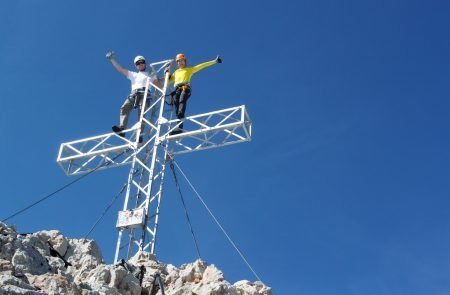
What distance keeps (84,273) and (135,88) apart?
29.5 ft

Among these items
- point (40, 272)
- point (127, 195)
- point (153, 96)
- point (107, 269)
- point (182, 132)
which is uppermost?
point (153, 96)

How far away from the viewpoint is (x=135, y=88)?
1930cm

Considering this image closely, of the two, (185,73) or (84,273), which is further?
(185,73)

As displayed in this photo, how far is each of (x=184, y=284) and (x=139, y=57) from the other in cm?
904

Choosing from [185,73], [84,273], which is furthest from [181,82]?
[84,273]

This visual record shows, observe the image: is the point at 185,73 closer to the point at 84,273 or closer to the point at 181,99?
the point at 181,99

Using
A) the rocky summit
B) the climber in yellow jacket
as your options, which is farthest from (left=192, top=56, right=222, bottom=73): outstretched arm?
the rocky summit

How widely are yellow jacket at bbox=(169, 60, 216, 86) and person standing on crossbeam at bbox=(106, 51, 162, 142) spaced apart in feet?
1.60

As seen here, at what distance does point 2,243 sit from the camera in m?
9.13

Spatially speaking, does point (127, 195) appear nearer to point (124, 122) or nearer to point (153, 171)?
point (153, 171)

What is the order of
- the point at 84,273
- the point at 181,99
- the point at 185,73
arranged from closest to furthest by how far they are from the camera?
the point at 84,273
the point at 181,99
the point at 185,73

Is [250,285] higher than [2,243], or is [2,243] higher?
[250,285]

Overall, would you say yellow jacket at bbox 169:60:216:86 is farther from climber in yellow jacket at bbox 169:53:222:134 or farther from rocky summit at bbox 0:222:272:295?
rocky summit at bbox 0:222:272:295

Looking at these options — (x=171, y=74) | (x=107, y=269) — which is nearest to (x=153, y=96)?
(x=171, y=74)
